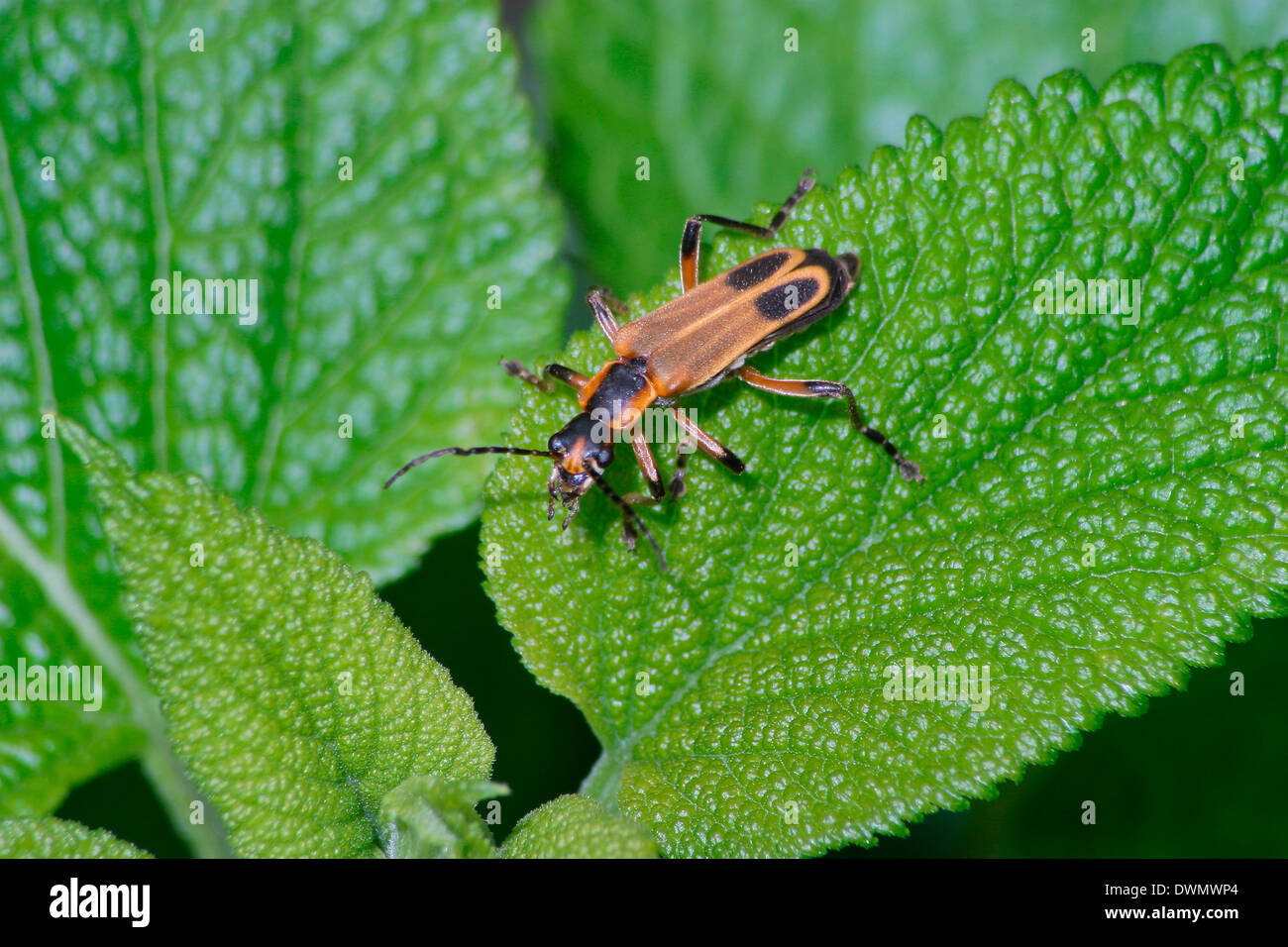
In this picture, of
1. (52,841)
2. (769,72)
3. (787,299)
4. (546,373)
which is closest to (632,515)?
(546,373)

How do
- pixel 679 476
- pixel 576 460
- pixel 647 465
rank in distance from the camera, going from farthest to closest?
pixel 647 465
pixel 576 460
pixel 679 476

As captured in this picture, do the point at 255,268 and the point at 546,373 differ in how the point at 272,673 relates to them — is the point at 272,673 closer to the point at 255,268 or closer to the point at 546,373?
the point at 546,373

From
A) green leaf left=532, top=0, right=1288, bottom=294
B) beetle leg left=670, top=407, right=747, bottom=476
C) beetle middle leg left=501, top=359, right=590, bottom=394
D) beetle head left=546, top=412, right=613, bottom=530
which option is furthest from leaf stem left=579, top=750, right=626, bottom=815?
green leaf left=532, top=0, right=1288, bottom=294

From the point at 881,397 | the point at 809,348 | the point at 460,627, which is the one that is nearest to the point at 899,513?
the point at 881,397

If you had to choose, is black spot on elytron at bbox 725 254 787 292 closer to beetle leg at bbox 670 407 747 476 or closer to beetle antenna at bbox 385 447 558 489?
beetle leg at bbox 670 407 747 476

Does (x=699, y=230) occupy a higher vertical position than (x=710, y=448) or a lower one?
higher

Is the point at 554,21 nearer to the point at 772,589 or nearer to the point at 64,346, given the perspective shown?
the point at 64,346
